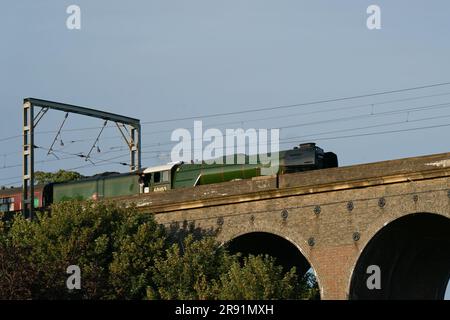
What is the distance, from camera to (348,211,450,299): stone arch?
52.4 m

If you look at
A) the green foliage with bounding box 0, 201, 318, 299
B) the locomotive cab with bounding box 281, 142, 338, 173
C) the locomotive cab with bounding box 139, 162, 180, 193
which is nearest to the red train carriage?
the locomotive cab with bounding box 139, 162, 180, 193

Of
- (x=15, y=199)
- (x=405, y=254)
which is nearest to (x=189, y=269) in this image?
(x=405, y=254)

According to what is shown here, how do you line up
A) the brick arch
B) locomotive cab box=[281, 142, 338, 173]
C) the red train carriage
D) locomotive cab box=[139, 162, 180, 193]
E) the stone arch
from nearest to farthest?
the stone arch < the brick arch < locomotive cab box=[281, 142, 338, 173] < locomotive cab box=[139, 162, 180, 193] < the red train carriage

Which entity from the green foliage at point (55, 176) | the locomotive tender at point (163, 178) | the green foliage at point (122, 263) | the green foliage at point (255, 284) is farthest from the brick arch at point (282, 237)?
the green foliage at point (55, 176)

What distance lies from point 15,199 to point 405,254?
1119 inches

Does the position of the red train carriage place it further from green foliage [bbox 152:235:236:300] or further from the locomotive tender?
green foliage [bbox 152:235:236:300]

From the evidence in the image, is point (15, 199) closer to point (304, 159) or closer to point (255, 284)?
point (304, 159)

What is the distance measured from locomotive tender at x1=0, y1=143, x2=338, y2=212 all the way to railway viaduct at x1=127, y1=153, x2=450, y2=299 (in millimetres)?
2816

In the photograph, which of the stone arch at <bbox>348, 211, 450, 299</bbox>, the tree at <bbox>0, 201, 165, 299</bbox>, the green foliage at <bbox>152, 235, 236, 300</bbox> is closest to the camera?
the stone arch at <bbox>348, 211, 450, 299</bbox>

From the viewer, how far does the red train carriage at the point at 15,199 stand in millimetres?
73125

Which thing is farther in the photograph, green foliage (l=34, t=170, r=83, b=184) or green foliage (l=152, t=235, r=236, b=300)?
green foliage (l=34, t=170, r=83, b=184)
